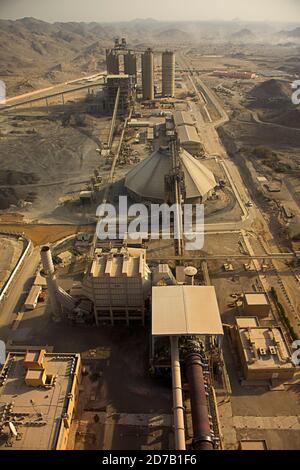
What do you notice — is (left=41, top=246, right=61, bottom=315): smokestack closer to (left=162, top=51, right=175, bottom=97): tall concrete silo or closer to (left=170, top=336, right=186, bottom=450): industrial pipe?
(left=170, top=336, right=186, bottom=450): industrial pipe

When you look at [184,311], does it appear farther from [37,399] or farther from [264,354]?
[37,399]

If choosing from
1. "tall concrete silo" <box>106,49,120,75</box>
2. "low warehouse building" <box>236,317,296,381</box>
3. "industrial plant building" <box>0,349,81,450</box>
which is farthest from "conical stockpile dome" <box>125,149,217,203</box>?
"tall concrete silo" <box>106,49,120,75</box>

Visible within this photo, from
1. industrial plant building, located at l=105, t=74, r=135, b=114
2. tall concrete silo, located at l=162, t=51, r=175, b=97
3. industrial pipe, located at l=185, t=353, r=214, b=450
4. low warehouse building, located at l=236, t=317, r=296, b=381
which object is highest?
tall concrete silo, located at l=162, t=51, r=175, b=97

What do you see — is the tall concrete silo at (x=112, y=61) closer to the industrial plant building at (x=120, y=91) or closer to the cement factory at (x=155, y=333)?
the industrial plant building at (x=120, y=91)

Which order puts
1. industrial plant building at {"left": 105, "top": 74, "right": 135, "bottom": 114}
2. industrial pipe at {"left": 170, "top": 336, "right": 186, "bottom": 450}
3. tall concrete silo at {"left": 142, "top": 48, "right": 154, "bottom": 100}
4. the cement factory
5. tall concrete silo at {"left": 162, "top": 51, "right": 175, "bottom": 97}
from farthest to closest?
1. tall concrete silo at {"left": 162, "top": 51, "right": 175, "bottom": 97}
2. tall concrete silo at {"left": 142, "top": 48, "right": 154, "bottom": 100}
3. industrial plant building at {"left": 105, "top": 74, "right": 135, "bottom": 114}
4. the cement factory
5. industrial pipe at {"left": 170, "top": 336, "right": 186, "bottom": 450}

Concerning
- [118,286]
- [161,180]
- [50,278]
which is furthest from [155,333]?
[161,180]

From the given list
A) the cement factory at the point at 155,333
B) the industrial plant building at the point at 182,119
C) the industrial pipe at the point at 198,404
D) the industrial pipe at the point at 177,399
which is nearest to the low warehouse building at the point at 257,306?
the cement factory at the point at 155,333
